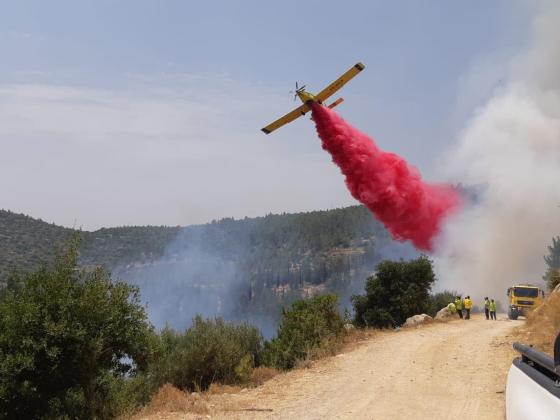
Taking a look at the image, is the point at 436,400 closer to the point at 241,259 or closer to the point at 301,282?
the point at 301,282

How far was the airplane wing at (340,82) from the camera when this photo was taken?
2842 cm

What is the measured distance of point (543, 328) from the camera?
19.8 m

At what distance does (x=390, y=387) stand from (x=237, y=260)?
10412cm

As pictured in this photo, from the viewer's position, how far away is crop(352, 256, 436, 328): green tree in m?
36.9

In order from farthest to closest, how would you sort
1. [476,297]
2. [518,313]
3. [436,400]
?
[476,297], [518,313], [436,400]

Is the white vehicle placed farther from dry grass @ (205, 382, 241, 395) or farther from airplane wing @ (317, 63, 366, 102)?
airplane wing @ (317, 63, 366, 102)

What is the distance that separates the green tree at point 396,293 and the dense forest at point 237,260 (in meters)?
49.9

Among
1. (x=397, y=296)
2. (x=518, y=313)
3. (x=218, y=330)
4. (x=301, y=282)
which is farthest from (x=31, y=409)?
(x=301, y=282)

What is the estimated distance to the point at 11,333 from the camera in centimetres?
1431

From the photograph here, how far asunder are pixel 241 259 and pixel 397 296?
8123 centimetres

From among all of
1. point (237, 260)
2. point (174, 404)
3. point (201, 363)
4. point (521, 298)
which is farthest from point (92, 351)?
point (237, 260)

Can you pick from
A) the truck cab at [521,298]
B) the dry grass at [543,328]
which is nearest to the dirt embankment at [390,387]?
the dry grass at [543,328]

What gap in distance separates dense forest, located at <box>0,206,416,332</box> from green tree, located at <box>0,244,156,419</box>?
71.6 meters

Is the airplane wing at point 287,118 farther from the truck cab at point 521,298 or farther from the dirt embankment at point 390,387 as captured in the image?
the truck cab at point 521,298
